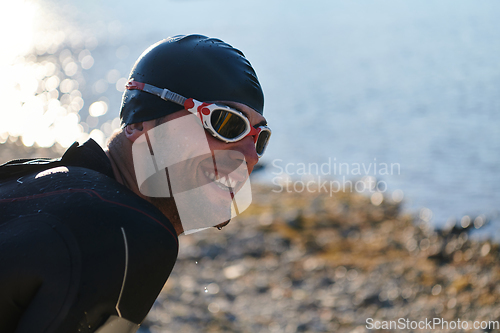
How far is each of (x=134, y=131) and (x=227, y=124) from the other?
1.90 feet

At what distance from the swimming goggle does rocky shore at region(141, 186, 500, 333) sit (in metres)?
6.23

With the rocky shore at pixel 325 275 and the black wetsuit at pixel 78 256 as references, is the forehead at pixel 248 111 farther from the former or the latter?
the rocky shore at pixel 325 275

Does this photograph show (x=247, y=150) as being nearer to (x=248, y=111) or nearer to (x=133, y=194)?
(x=248, y=111)

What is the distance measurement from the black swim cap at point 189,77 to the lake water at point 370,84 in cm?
1309

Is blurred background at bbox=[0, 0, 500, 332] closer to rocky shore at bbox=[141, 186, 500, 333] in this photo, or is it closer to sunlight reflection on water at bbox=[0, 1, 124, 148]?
rocky shore at bbox=[141, 186, 500, 333]

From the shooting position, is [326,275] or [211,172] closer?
[211,172]

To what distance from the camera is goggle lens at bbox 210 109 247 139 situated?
9.47 feet

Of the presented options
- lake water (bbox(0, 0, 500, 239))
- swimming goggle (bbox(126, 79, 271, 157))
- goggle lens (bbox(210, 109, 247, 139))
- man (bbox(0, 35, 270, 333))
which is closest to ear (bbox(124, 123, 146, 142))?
man (bbox(0, 35, 270, 333))

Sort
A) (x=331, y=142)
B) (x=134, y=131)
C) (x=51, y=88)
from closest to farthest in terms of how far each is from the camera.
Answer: (x=134, y=131) < (x=331, y=142) < (x=51, y=88)

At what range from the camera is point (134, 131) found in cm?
301

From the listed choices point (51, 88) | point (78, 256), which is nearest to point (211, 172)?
point (78, 256)

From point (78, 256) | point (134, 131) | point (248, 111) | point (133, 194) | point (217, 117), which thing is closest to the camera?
point (78, 256)

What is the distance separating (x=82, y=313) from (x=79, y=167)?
860mm

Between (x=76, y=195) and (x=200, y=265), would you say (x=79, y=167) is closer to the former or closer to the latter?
(x=76, y=195)
